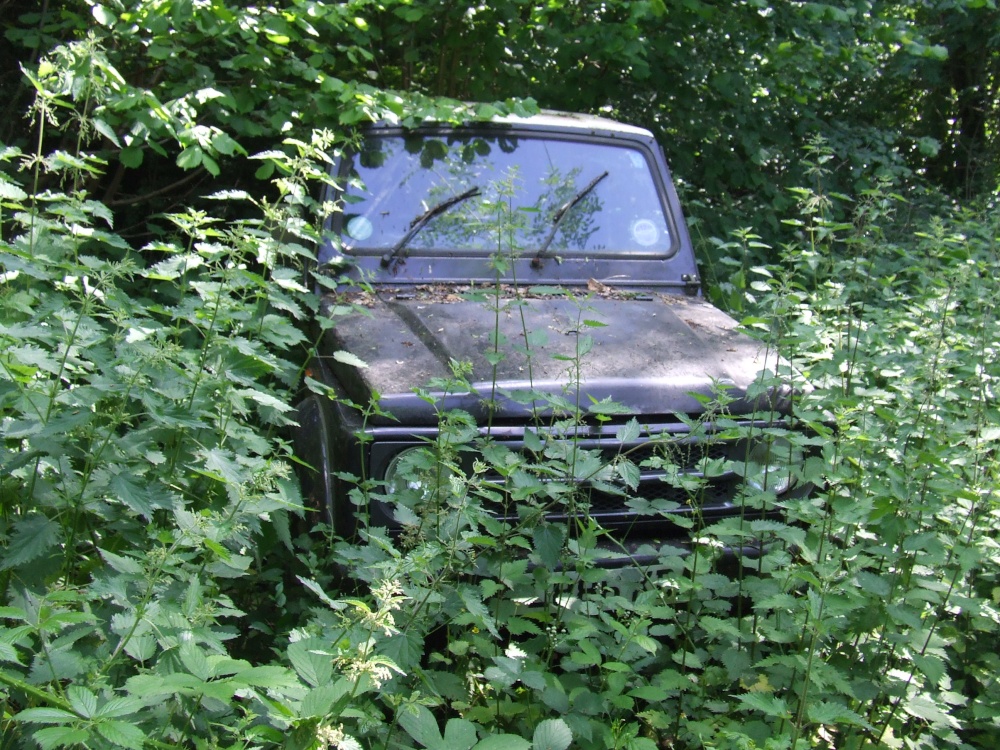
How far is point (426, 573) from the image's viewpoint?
200 centimetres

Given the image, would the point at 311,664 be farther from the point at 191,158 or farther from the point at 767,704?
the point at 191,158

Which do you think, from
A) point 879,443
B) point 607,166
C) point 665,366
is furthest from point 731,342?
point 607,166

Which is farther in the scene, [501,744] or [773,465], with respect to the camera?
[773,465]

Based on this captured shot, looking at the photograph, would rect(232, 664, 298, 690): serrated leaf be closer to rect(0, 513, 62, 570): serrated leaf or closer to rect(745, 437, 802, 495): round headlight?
rect(0, 513, 62, 570): serrated leaf

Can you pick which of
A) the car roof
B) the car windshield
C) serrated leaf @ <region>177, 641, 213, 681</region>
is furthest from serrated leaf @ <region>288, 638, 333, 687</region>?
the car roof

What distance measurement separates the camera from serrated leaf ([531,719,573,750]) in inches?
69.2

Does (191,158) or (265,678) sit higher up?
(191,158)

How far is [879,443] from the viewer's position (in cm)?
269

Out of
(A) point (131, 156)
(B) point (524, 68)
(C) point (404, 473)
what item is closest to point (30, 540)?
(C) point (404, 473)

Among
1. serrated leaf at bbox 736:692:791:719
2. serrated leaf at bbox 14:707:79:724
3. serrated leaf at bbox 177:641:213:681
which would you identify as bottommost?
serrated leaf at bbox 736:692:791:719

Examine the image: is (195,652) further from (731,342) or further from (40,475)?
(731,342)

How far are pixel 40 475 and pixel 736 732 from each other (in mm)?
1671

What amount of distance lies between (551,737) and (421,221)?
233cm

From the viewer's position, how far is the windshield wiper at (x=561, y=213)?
375 cm
